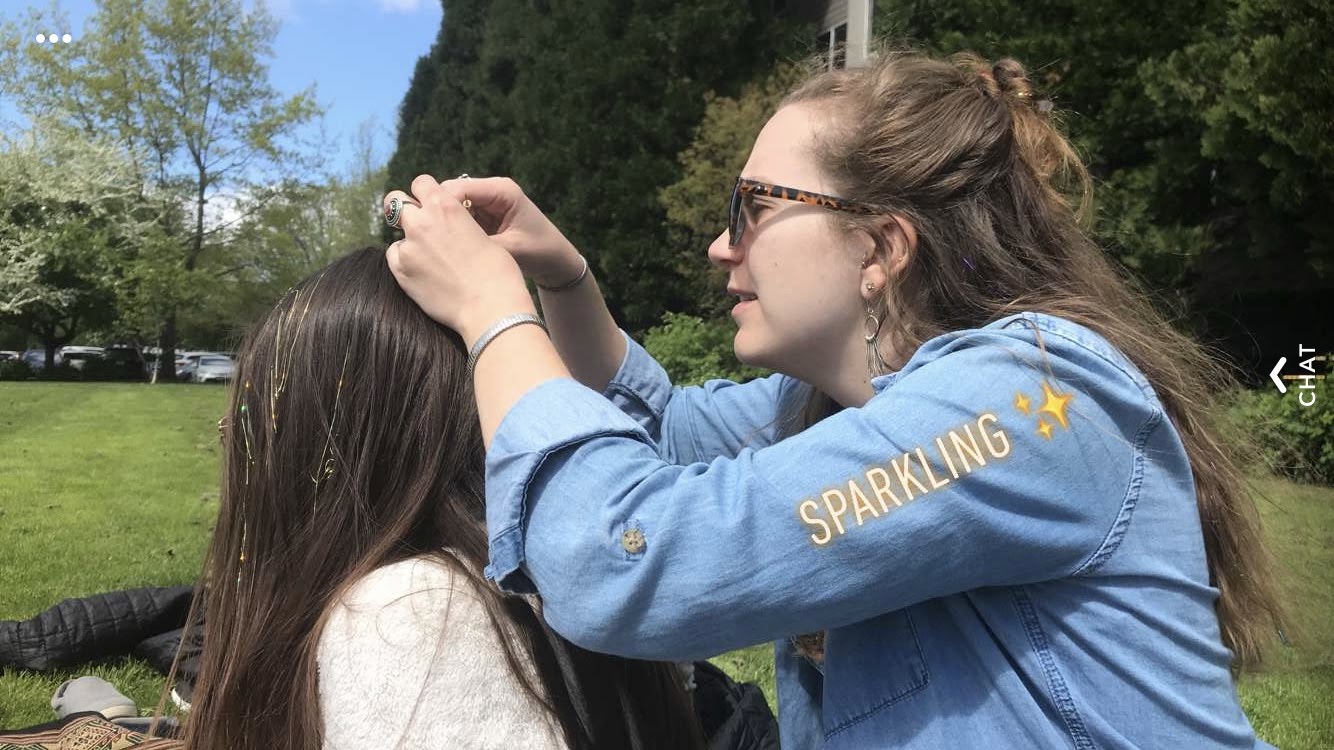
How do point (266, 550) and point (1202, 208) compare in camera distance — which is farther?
point (1202, 208)

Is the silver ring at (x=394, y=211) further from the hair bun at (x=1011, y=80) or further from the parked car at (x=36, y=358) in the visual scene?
the parked car at (x=36, y=358)

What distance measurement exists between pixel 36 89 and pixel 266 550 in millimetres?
21142

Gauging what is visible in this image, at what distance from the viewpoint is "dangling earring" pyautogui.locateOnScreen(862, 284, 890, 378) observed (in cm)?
131

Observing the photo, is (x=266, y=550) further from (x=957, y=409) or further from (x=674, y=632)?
(x=957, y=409)

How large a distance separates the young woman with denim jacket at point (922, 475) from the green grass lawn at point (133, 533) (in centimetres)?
58

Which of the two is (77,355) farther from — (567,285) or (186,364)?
(567,285)

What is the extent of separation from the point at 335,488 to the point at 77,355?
13299mm

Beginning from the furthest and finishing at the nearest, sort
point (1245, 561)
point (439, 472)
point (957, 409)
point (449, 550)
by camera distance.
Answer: point (439, 472)
point (449, 550)
point (1245, 561)
point (957, 409)

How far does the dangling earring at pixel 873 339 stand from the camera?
4.29 feet

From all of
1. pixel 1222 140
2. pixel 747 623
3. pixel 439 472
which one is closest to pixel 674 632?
pixel 747 623

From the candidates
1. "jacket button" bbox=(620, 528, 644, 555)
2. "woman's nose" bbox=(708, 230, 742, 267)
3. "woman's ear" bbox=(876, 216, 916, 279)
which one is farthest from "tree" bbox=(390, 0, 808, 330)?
"jacket button" bbox=(620, 528, 644, 555)

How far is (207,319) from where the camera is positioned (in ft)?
75.8

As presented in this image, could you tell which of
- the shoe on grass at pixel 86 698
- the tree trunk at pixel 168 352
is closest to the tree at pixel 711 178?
the shoe on grass at pixel 86 698

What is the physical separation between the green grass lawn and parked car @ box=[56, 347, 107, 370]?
0.97m
